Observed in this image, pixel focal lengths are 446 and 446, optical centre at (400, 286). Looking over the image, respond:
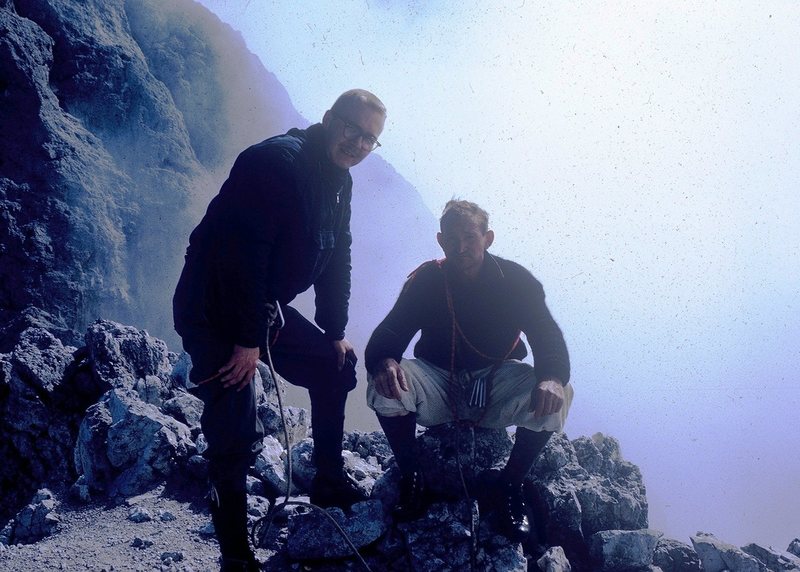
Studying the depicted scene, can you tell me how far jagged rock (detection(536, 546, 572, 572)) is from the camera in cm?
328

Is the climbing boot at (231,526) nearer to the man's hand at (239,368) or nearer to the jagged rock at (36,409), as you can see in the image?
the man's hand at (239,368)

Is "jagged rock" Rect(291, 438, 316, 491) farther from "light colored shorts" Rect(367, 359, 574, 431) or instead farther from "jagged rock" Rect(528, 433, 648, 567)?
"jagged rock" Rect(528, 433, 648, 567)

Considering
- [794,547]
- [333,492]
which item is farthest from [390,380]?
[794,547]

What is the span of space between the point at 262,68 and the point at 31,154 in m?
37.4

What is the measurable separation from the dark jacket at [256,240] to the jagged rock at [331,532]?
152 cm

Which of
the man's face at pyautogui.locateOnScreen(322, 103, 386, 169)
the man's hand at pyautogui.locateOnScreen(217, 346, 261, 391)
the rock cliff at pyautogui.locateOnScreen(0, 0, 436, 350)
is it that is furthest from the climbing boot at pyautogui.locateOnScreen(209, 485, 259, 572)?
the rock cliff at pyautogui.locateOnScreen(0, 0, 436, 350)

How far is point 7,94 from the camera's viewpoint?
21312 mm

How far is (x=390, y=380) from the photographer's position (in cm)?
331

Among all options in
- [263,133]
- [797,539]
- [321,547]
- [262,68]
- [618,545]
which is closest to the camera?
[321,547]

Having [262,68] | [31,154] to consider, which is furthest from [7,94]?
[262,68]

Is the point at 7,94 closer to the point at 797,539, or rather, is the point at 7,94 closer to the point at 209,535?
the point at 209,535

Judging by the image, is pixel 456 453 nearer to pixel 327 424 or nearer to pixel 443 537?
pixel 443 537

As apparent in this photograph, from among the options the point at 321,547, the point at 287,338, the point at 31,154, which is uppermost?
the point at 287,338

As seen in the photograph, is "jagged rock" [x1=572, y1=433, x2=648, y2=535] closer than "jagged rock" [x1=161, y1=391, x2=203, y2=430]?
Yes
